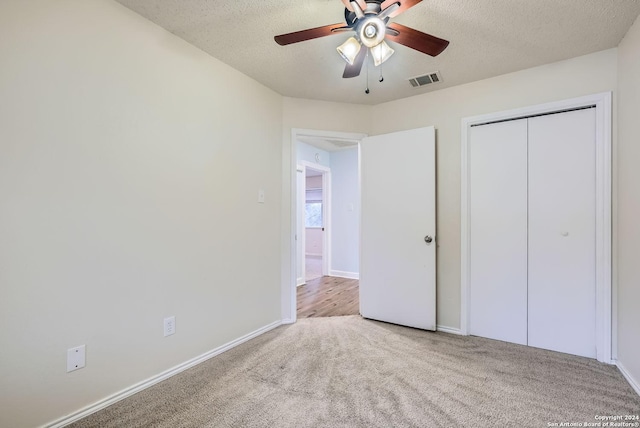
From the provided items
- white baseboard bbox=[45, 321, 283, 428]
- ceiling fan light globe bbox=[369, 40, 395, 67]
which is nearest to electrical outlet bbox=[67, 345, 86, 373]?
white baseboard bbox=[45, 321, 283, 428]

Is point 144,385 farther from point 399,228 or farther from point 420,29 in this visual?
point 420,29

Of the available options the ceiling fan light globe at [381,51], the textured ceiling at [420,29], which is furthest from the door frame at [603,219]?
the ceiling fan light globe at [381,51]

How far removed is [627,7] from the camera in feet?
5.65

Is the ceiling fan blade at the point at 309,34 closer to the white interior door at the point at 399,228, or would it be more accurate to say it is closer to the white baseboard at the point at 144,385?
the white interior door at the point at 399,228

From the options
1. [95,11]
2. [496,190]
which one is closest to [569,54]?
[496,190]

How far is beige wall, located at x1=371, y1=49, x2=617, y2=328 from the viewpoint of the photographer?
2348 millimetres

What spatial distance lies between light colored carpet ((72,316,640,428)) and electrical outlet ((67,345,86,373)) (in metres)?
0.28

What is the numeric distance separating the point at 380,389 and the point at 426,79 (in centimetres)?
248

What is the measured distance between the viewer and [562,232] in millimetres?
2348

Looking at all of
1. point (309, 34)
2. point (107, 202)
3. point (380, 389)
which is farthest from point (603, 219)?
point (107, 202)

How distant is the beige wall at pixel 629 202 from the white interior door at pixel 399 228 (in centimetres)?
125

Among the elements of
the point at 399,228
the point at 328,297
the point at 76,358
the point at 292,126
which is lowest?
the point at 328,297

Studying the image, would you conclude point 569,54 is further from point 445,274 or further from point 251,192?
point 251,192

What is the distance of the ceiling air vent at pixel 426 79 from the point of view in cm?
256
